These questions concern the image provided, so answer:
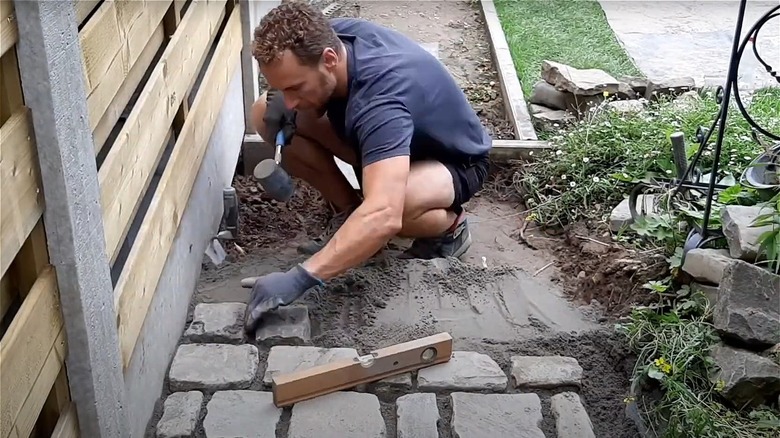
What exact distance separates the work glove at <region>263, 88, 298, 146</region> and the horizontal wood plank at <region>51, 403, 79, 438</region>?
1852 mm

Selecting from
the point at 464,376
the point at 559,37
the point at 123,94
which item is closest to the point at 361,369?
the point at 464,376

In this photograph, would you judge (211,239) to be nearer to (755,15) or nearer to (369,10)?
(369,10)

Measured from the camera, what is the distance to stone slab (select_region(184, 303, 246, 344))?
2.87m

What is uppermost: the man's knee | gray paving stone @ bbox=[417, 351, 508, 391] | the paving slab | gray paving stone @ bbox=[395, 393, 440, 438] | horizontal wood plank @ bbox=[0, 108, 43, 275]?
horizontal wood plank @ bbox=[0, 108, 43, 275]

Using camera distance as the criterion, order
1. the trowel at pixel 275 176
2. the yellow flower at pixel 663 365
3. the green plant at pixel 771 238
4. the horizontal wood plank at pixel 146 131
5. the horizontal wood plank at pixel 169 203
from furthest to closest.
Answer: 1. the trowel at pixel 275 176
2. the green plant at pixel 771 238
3. the yellow flower at pixel 663 365
4. the horizontal wood plank at pixel 169 203
5. the horizontal wood plank at pixel 146 131

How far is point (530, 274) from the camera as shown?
356cm

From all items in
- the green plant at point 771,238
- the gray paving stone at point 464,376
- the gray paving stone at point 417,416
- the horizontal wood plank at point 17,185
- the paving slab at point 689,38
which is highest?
the horizontal wood plank at point 17,185

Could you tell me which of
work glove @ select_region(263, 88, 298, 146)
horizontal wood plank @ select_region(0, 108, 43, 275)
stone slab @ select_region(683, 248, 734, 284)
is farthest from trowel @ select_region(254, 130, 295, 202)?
horizontal wood plank @ select_region(0, 108, 43, 275)

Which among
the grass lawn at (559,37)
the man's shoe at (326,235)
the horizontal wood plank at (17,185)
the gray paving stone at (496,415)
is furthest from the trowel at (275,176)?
the grass lawn at (559,37)

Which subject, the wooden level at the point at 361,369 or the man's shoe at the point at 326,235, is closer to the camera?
the wooden level at the point at 361,369

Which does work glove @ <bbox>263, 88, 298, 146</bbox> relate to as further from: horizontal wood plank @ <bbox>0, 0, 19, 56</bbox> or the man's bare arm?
horizontal wood plank @ <bbox>0, 0, 19, 56</bbox>

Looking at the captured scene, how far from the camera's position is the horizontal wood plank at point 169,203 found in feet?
7.52

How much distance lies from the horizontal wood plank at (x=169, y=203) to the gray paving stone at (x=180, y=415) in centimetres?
28

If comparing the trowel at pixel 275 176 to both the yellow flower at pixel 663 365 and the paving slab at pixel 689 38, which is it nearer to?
the yellow flower at pixel 663 365
